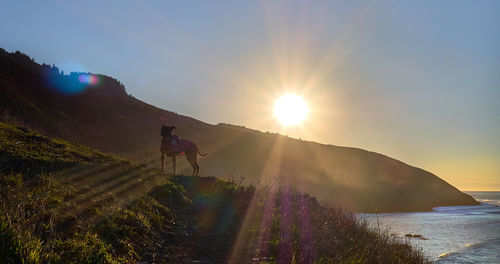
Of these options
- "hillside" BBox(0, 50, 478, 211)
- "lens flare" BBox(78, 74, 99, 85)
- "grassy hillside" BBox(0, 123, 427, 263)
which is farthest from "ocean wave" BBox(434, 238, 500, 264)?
"lens flare" BBox(78, 74, 99, 85)

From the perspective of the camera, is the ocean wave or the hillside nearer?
the ocean wave

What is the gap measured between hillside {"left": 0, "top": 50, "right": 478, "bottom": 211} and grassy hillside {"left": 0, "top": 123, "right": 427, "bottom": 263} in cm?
699

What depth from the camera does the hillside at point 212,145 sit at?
35.5 metres

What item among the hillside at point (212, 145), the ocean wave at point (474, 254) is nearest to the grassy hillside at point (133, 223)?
the hillside at point (212, 145)

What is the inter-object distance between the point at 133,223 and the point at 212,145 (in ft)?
187

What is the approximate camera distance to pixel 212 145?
63.5 metres

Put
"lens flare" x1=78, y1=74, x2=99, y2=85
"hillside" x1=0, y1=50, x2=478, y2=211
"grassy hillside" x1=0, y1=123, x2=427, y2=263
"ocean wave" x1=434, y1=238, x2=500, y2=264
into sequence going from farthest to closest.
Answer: "lens flare" x1=78, y1=74, x2=99, y2=85 → "hillside" x1=0, y1=50, x2=478, y2=211 → "ocean wave" x1=434, y1=238, x2=500, y2=264 → "grassy hillside" x1=0, y1=123, x2=427, y2=263

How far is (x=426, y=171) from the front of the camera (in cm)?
10525

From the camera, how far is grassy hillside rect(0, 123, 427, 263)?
4.33 metres

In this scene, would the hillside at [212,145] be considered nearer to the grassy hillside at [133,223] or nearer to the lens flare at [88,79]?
the lens flare at [88,79]

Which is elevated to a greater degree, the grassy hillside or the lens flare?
the lens flare

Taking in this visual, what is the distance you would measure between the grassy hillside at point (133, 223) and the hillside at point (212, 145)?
6.99 metres

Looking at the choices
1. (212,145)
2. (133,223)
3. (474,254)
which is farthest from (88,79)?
(474,254)

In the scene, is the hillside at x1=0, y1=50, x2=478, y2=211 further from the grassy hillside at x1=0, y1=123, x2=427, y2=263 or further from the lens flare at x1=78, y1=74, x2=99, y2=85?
the grassy hillside at x1=0, y1=123, x2=427, y2=263
